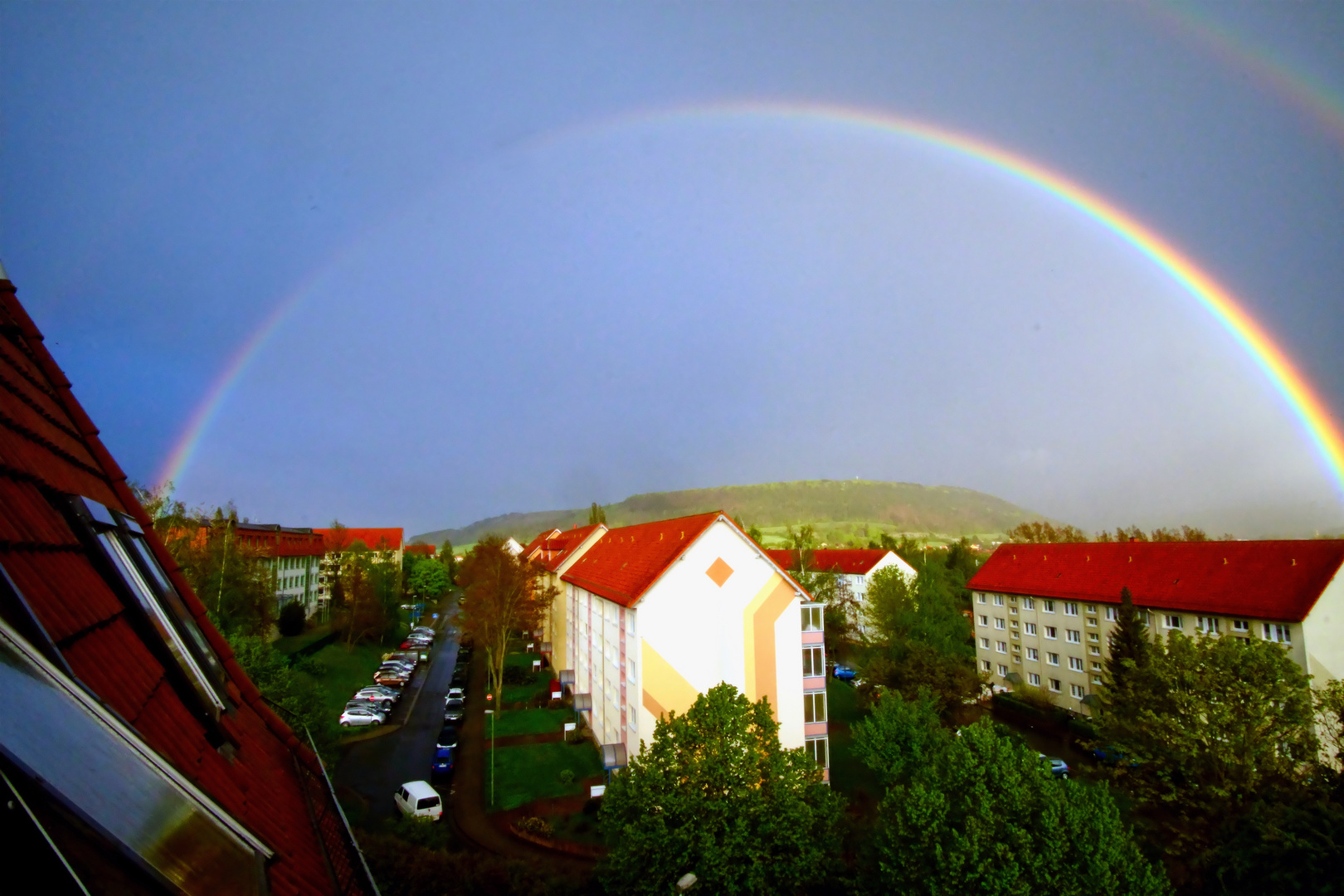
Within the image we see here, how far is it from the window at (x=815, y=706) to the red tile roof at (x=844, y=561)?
5076 centimetres

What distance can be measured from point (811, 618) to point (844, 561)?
212 feet

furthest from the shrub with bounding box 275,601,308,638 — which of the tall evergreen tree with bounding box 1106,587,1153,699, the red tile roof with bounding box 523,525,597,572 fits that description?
the tall evergreen tree with bounding box 1106,587,1153,699

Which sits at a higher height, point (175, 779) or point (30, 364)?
point (30, 364)

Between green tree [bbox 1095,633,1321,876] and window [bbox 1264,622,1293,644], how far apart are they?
15488 millimetres

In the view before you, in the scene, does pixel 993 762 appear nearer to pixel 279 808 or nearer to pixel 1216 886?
pixel 1216 886

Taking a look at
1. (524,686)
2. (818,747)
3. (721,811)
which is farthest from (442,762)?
(721,811)

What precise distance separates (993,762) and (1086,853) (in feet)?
6.85

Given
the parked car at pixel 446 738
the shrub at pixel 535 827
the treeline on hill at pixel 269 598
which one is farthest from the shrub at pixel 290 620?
the shrub at pixel 535 827

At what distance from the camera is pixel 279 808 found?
4074 millimetres

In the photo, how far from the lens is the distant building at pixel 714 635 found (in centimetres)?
2730

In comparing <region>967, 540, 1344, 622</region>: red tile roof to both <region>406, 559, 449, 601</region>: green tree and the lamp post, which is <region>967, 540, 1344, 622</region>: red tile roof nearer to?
the lamp post

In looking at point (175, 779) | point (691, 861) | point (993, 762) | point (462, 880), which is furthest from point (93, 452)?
point (993, 762)

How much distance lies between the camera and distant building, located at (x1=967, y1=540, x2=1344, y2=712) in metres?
34.7

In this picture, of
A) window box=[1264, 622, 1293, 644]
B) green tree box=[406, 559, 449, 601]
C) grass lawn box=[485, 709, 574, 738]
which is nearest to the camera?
window box=[1264, 622, 1293, 644]
